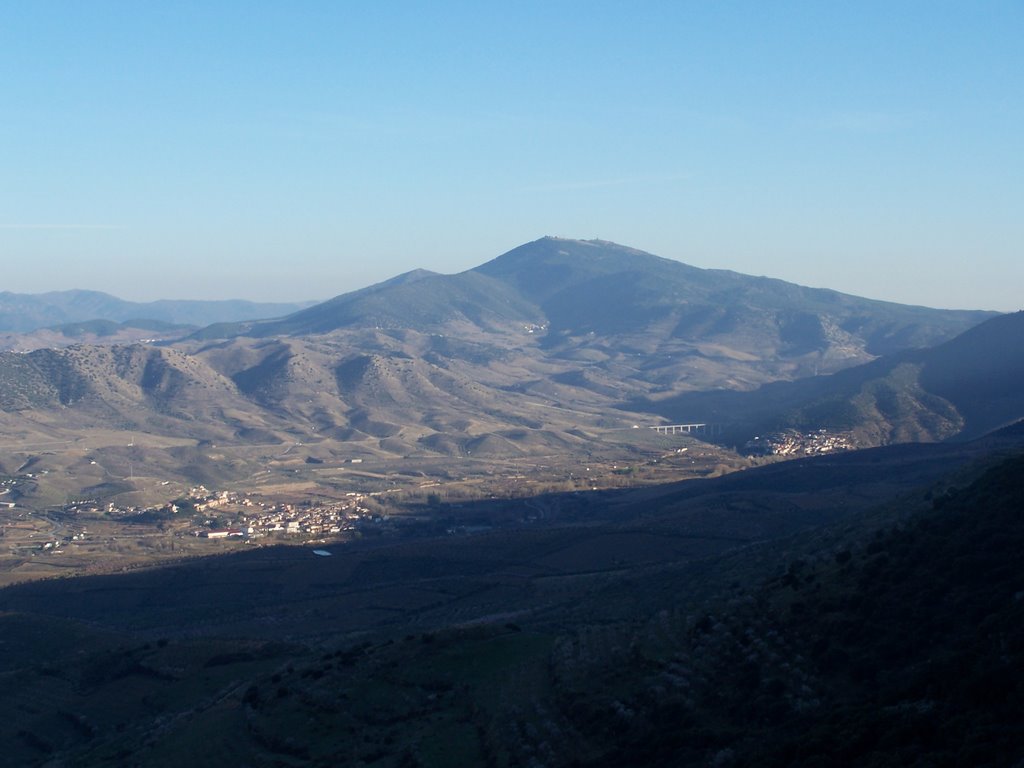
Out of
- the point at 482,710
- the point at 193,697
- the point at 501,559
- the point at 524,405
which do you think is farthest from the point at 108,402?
the point at 482,710

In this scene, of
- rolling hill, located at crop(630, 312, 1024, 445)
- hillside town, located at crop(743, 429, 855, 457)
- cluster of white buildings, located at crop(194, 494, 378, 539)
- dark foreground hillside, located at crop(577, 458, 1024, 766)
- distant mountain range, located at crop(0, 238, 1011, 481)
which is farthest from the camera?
distant mountain range, located at crop(0, 238, 1011, 481)

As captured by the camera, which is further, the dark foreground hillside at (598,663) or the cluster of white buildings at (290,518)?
the cluster of white buildings at (290,518)

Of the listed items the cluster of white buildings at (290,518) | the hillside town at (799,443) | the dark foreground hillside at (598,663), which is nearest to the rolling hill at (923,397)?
the hillside town at (799,443)

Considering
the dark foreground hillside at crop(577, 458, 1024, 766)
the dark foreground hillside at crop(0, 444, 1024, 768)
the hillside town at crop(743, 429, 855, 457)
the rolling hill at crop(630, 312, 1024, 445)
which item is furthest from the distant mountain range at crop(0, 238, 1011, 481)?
the dark foreground hillside at crop(577, 458, 1024, 766)

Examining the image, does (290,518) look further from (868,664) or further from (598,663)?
(868,664)

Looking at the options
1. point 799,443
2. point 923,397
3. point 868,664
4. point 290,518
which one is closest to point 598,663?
point 868,664

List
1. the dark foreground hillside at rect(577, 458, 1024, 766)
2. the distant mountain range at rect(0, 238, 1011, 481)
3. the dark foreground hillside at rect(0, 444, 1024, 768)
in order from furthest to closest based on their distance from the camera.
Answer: the distant mountain range at rect(0, 238, 1011, 481)
the dark foreground hillside at rect(0, 444, 1024, 768)
the dark foreground hillside at rect(577, 458, 1024, 766)

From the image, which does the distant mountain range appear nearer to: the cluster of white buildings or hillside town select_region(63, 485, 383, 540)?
hillside town select_region(63, 485, 383, 540)

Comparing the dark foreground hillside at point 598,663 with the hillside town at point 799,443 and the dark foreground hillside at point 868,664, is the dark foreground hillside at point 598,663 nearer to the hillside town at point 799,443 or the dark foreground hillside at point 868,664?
the dark foreground hillside at point 868,664

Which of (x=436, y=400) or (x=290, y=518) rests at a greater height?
(x=436, y=400)

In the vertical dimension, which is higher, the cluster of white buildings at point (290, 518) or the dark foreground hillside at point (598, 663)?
the dark foreground hillside at point (598, 663)

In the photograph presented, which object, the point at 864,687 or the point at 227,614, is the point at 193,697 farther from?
the point at 864,687

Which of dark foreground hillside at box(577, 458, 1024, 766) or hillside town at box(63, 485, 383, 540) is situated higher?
dark foreground hillside at box(577, 458, 1024, 766)
